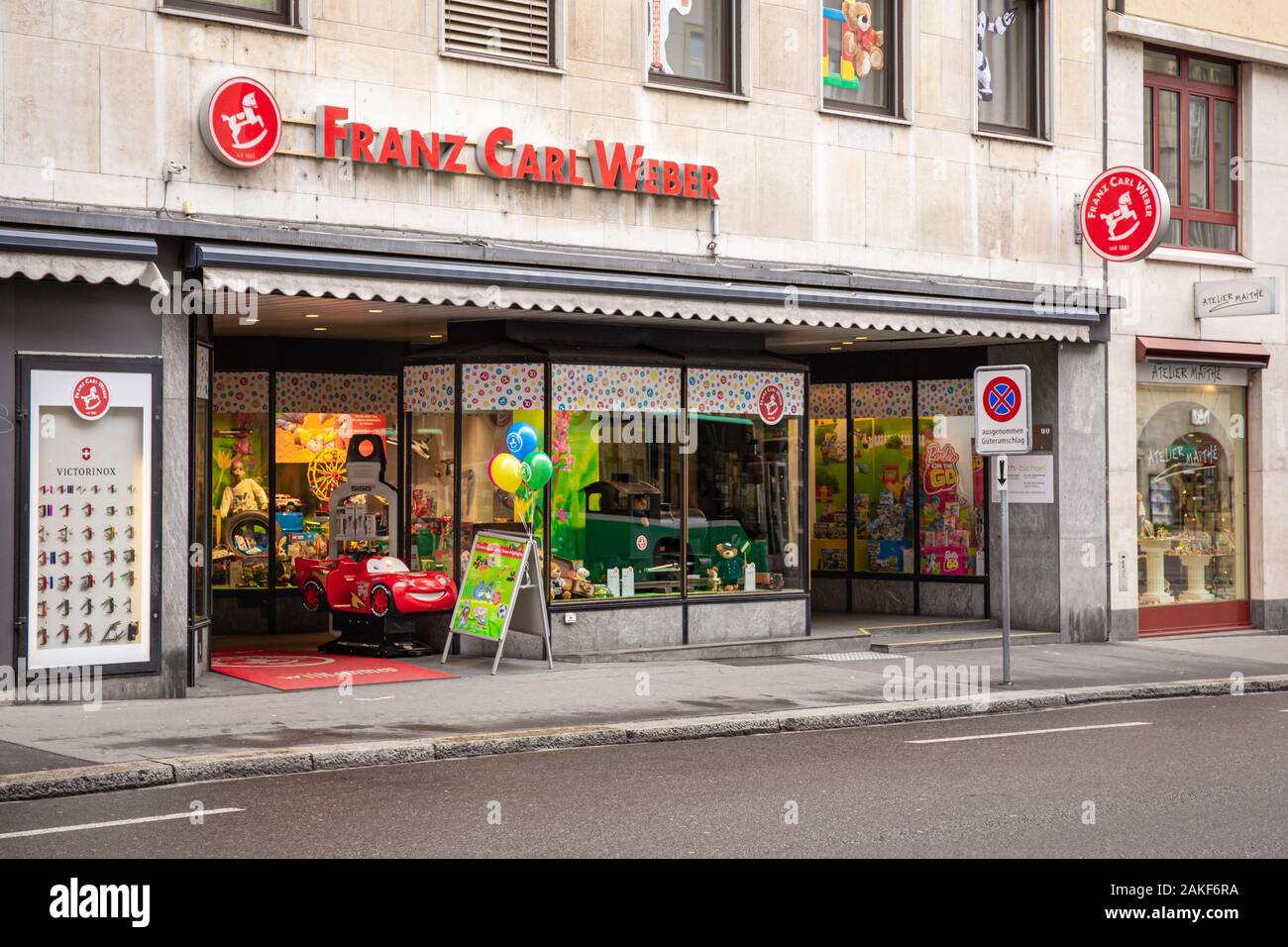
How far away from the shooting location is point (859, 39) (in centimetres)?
1750

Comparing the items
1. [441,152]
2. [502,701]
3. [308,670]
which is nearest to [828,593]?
[308,670]

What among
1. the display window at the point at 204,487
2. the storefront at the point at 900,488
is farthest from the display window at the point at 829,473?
the display window at the point at 204,487

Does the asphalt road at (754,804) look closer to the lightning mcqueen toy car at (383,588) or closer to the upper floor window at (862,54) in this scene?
the lightning mcqueen toy car at (383,588)

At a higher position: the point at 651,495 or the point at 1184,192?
the point at 1184,192

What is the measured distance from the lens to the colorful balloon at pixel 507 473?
48.2 ft

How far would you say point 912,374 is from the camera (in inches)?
791

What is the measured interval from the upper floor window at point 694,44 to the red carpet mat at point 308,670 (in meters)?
6.46

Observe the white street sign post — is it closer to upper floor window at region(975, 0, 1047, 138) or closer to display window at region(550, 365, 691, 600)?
display window at region(550, 365, 691, 600)

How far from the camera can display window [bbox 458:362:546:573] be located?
51.2 ft

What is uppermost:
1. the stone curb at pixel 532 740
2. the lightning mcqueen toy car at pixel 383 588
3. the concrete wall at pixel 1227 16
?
the concrete wall at pixel 1227 16

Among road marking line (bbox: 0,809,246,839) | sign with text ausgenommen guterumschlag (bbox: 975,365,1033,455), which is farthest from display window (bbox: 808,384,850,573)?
road marking line (bbox: 0,809,246,839)
